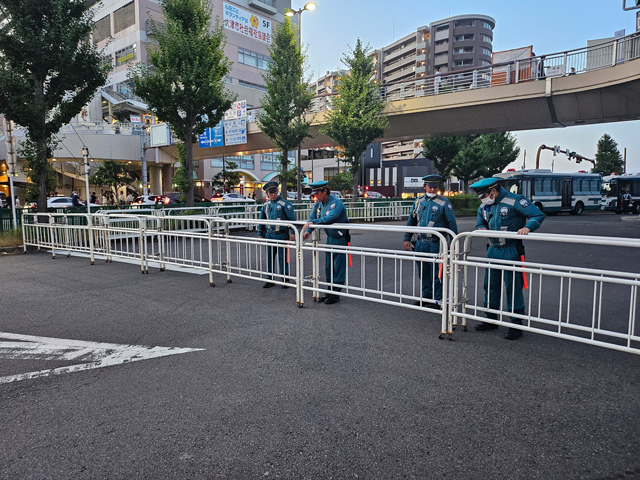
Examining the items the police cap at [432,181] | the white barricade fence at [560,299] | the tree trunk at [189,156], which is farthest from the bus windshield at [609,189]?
the police cap at [432,181]

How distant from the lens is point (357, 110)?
84.4 feet

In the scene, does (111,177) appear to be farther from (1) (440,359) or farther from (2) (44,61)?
(1) (440,359)

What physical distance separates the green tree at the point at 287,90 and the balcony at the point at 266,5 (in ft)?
120

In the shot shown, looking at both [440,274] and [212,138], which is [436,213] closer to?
[440,274]

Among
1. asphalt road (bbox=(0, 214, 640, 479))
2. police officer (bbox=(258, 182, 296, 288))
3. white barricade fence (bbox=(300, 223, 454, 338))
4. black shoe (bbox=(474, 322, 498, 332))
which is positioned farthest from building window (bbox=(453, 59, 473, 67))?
asphalt road (bbox=(0, 214, 640, 479))

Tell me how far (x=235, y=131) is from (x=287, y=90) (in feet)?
18.2

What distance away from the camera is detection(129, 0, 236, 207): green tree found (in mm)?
18250

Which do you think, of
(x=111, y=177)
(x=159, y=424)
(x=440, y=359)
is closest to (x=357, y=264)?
(x=440, y=359)

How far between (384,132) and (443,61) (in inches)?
2307

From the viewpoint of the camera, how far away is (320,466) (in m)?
2.53

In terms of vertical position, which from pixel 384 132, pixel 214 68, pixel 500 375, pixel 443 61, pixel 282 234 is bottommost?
pixel 500 375

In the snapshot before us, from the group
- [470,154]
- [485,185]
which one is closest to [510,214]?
[485,185]

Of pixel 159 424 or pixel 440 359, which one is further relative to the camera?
pixel 440 359

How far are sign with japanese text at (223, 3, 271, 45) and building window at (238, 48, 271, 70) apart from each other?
2.01 meters
